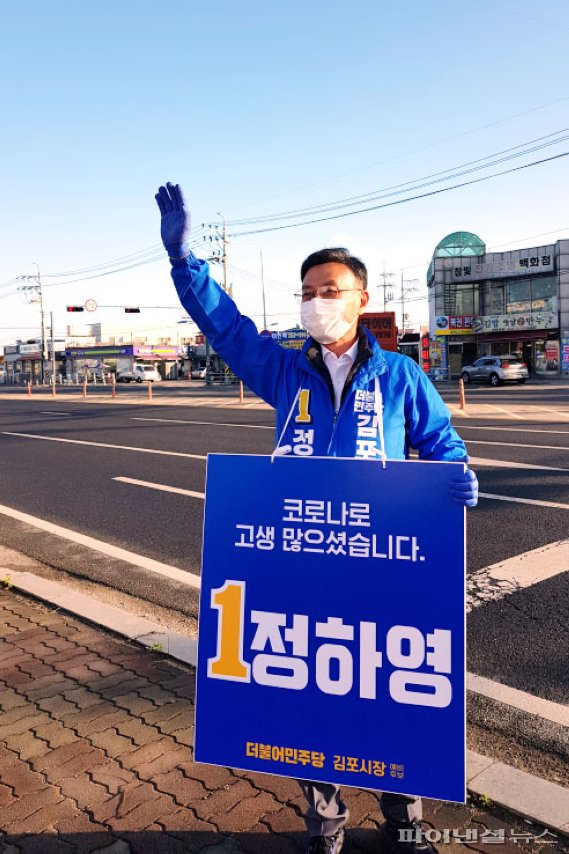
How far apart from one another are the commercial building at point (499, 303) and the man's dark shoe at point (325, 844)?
40.0 metres

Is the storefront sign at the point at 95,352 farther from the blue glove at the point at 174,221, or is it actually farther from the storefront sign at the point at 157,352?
the blue glove at the point at 174,221

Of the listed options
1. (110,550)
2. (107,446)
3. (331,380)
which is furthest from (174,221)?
(107,446)

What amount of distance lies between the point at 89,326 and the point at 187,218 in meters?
109

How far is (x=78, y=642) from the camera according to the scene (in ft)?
13.8

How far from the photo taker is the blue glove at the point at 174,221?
2568 millimetres

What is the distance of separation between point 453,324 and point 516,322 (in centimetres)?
373

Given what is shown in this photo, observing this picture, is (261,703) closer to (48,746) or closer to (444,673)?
(444,673)

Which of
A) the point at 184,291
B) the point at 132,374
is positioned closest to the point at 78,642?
the point at 184,291

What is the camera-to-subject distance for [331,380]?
2.55m

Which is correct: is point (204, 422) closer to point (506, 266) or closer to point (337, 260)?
point (337, 260)

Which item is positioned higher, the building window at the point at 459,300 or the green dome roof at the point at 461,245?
the green dome roof at the point at 461,245

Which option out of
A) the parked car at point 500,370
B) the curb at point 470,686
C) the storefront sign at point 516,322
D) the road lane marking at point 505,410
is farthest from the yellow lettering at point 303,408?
the storefront sign at point 516,322

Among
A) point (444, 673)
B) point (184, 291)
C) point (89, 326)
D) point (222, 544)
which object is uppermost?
point (89, 326)

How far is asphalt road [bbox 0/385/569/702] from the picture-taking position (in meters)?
4.24
